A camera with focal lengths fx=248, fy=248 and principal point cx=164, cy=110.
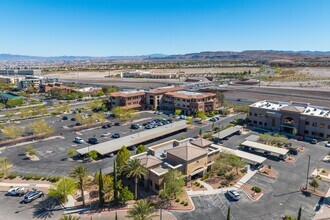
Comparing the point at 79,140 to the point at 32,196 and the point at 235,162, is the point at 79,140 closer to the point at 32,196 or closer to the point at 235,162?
the point at 32,196

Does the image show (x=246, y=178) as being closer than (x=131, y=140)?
Yes

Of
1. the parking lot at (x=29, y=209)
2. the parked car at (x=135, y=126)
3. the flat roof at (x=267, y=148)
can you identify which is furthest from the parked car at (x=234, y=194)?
the parked car at (x=135, y=126)

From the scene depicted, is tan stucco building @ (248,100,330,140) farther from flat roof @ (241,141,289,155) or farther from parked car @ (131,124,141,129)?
parked car @ (131,124,141,129)

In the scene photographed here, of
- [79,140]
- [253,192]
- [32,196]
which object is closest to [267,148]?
[253,192]

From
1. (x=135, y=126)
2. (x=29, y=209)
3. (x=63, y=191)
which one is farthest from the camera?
(x=135, y=126)

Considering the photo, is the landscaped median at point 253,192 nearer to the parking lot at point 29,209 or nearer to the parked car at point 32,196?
the parking lot at point 29,209

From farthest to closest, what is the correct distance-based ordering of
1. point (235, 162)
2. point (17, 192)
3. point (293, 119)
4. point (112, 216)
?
1. point (293, 119)
2. point (235, 162)
3. point (17, 192)
4. point (112, 216)
